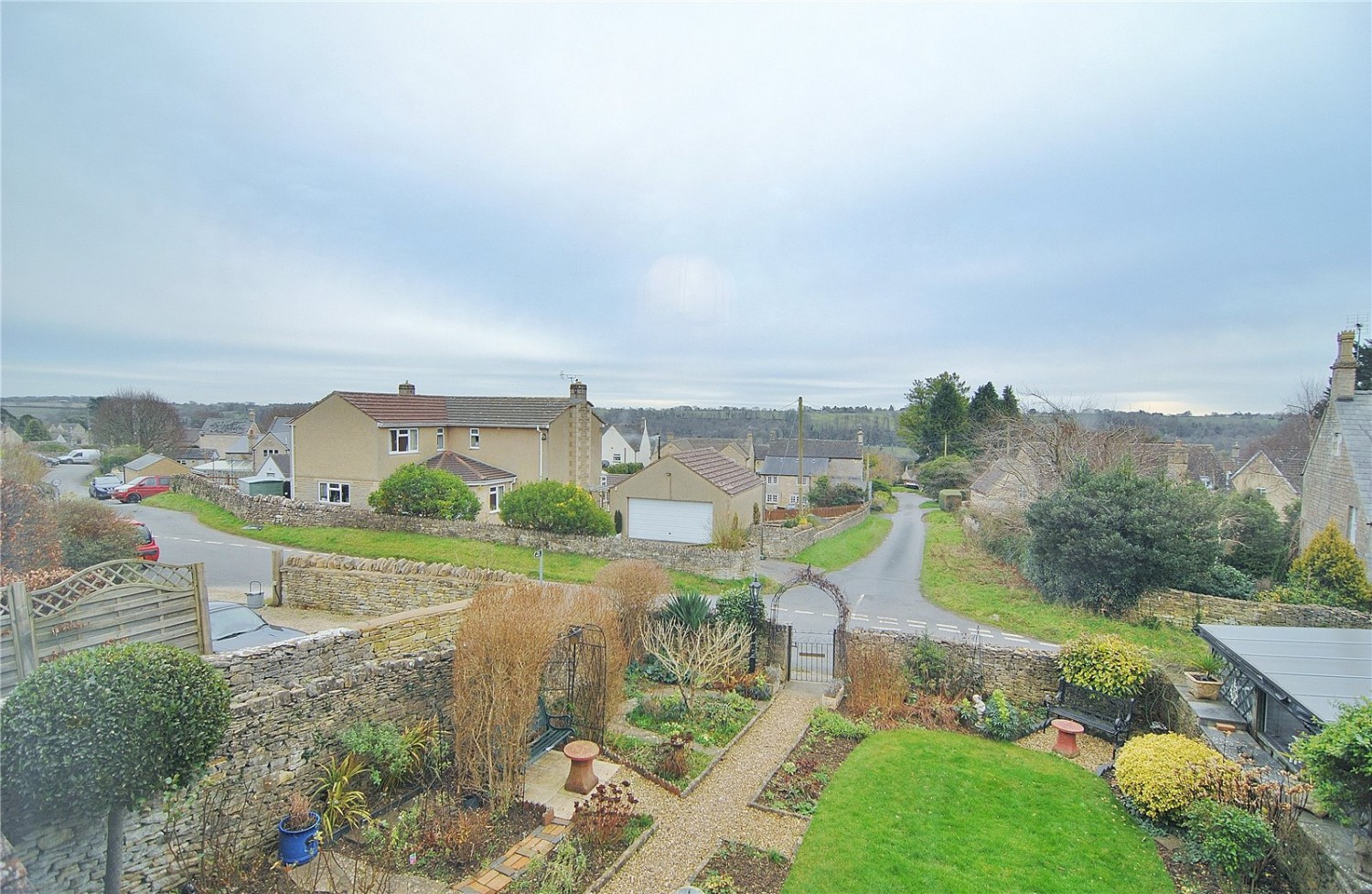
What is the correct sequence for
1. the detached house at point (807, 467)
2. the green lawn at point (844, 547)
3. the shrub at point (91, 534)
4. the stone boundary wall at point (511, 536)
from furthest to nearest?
the detached house at point (807, 467), the green lawn at point (844, 547), the stone boundary wall at point (511, 536), the shrub at point (91, 534)

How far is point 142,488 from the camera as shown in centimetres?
3484

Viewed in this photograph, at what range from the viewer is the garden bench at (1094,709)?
1087 cm

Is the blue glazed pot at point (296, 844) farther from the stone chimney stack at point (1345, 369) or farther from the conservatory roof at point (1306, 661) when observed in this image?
the stone chimney stack at point (1345, 369)

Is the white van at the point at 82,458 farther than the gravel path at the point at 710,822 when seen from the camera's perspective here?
Yes

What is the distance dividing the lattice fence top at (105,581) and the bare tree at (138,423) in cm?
4704

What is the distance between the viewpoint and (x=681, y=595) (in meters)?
13.9

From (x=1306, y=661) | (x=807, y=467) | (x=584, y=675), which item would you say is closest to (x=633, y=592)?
(x=584, y=675)

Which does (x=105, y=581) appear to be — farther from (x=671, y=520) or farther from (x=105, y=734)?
(x=671, y=520)

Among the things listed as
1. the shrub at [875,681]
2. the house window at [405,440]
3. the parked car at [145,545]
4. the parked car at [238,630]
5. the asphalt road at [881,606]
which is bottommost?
the asphalt road at [881,606]

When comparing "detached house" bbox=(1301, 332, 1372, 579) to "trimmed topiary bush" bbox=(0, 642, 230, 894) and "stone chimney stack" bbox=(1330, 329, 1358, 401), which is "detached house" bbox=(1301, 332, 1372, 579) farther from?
"trimmed topiary bush" bbox=(0, 642, 230, 894)

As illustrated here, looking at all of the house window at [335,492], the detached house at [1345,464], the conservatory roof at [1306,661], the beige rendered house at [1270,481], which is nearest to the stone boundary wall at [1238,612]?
the detached house at [1345,464]

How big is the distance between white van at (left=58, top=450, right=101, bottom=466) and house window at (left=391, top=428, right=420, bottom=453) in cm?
2189

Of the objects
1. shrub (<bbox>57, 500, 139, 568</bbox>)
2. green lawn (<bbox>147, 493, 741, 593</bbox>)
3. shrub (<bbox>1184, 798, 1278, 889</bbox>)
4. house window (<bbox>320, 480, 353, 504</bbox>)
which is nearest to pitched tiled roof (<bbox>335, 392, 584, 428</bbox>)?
house window (<bbox>320, 480, 353, 504</bbox>)

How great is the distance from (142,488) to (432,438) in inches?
707
